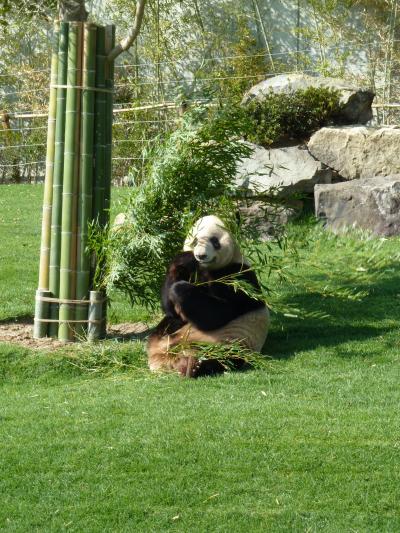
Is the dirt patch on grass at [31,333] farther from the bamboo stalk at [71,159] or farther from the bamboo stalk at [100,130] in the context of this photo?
the bamboo stalk at [100,130]

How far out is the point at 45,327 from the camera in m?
8.00

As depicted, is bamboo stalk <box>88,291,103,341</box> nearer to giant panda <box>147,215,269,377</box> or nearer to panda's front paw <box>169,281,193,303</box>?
giant panda <box>147,215,269,377</box>

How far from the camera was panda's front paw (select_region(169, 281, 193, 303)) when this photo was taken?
691cm

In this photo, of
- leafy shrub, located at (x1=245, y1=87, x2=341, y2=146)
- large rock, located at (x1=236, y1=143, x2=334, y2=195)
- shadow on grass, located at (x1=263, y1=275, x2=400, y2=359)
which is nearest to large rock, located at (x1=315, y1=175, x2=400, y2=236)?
large rock, located at (x1=236, y1=143, x2=334, y2=195)

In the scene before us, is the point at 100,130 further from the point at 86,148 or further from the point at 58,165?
the point at 58,165

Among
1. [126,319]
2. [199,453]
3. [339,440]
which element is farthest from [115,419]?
[126,319]

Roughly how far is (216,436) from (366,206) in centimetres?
660

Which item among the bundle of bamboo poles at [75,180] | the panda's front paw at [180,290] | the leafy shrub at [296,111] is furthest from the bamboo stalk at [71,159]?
the leafy shrub at [296,111]

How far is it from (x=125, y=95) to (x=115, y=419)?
46.8 feet

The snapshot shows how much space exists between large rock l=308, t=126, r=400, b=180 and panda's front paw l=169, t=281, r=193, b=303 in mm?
6683

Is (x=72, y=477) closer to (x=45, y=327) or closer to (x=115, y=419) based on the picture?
(x=115, y=419)

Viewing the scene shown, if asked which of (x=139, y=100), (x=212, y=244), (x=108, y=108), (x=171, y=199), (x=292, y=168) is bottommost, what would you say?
(x=212, y=244)

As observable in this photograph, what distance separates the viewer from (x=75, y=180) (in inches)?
311

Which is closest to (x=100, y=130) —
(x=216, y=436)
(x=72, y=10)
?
(x=72, y=10)
